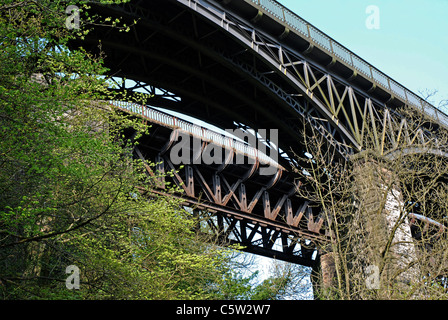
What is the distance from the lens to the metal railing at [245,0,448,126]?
23984 mm

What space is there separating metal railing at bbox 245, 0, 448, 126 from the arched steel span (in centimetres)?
9

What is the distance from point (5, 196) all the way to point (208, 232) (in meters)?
11.8

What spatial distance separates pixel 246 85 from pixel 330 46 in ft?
17.3

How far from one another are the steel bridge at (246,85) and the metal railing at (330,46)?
0.25 ft

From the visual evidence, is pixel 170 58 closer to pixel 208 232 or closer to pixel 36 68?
pixel 208 232

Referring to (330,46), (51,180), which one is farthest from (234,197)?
(51,180)

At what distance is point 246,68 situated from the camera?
24.4 meters

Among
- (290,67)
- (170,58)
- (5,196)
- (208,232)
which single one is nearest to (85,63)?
(5,196)
